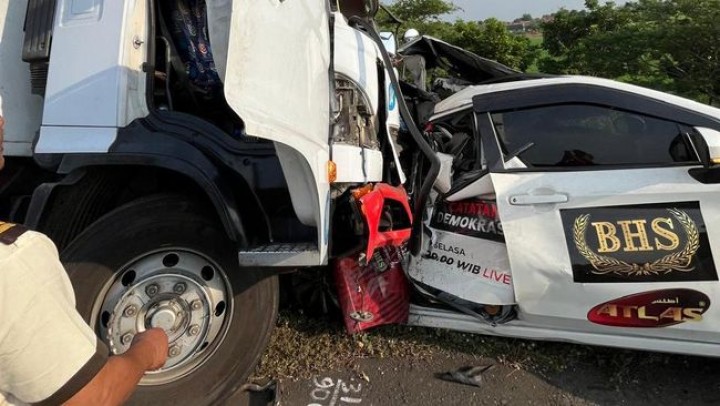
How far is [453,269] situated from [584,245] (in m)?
0.70

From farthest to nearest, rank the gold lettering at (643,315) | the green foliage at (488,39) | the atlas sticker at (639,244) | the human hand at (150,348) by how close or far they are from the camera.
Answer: the green foliage at (488,39) → the gold lettering at (643,315) → the atlas sticker at (639,244) → the human hand at (150,348)

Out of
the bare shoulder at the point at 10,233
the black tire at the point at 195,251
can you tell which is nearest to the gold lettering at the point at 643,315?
the black tire at the point at 195,251

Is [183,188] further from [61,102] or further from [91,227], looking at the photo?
[61,102]

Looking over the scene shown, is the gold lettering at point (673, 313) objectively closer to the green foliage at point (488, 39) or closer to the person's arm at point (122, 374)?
the person's arm at point (122, 374)

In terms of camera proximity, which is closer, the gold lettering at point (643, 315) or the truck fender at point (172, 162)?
the truck fender at point (172, 162)

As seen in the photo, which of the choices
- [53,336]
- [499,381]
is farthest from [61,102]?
[499,381]

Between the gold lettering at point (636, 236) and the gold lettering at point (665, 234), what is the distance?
43mm

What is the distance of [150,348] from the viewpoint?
68.0 inches

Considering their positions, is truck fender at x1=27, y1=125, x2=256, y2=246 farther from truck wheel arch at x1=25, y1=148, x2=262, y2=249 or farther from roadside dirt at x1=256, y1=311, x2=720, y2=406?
roadside dirt at x1=256, y1=311, x2=720, y2=406

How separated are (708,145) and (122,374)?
2618 millimetres

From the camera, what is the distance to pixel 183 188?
2688 mm

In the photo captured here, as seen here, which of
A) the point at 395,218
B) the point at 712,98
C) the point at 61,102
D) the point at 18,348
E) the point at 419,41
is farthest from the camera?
the point at 712,98

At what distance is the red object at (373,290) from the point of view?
10.1 feet

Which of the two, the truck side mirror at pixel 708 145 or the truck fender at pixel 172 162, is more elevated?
the truck side mirror at pixel 708 145
